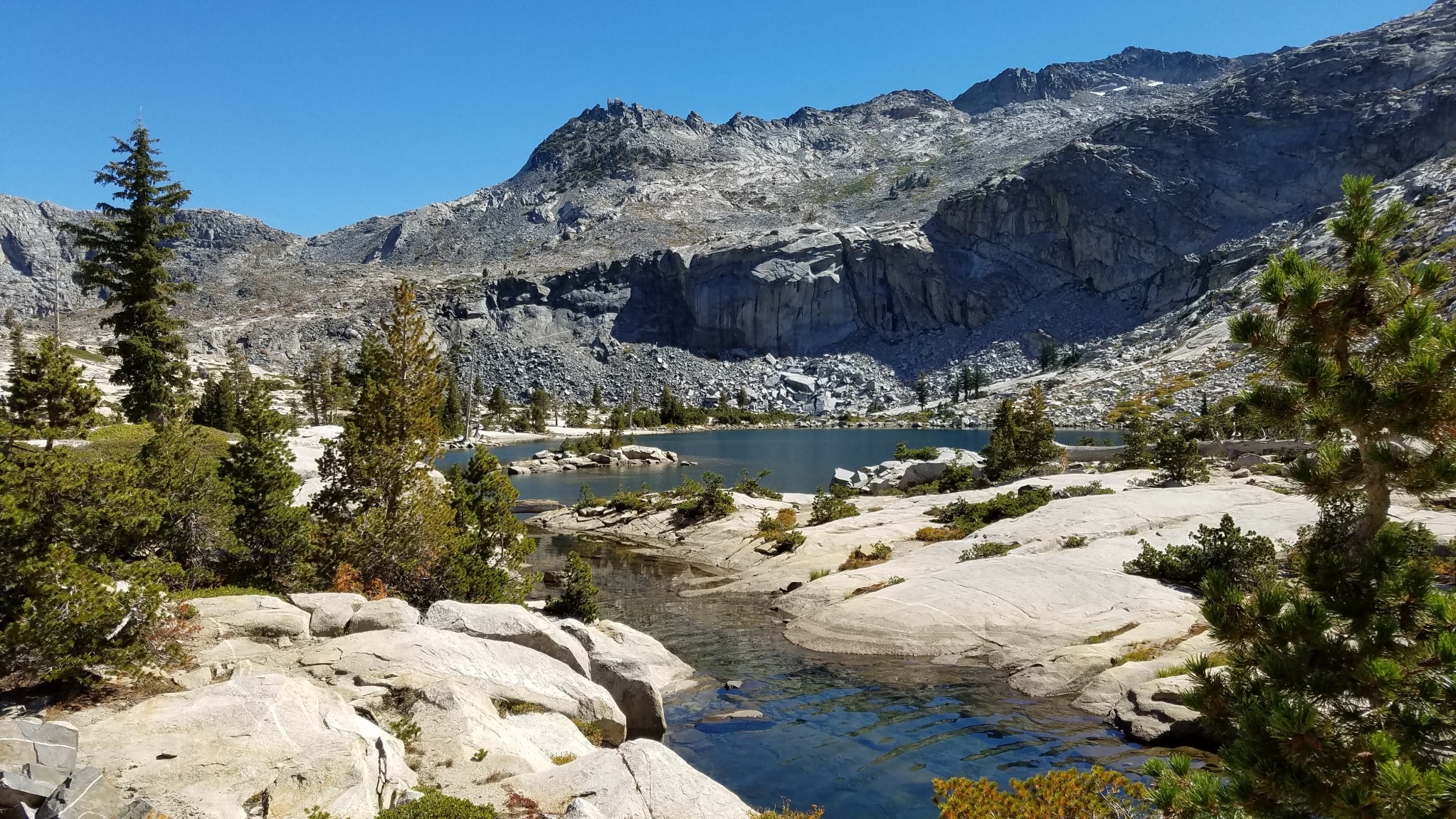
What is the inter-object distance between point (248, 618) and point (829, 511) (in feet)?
96.4

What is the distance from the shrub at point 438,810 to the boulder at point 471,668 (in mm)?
4654

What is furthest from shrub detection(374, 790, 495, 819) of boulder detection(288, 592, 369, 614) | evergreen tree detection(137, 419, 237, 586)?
evergreen tree detection(137, 419, 237, 586)

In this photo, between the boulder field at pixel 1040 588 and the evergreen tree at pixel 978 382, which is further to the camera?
the evergreen tree at pixel 978 382

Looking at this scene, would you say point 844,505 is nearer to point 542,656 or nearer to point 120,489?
point 542,656

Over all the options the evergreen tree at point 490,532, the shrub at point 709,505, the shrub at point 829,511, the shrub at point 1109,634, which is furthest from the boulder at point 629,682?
the shrub at point 709,505

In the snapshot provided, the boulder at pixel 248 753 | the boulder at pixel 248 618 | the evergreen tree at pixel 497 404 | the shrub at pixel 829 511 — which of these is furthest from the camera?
the evergreen tree at pixel 497 404

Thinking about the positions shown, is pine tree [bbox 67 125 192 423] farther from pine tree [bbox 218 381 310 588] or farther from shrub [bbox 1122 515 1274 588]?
shrub [bbox 1122 515 1274 588]

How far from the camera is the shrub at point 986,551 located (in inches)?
1125

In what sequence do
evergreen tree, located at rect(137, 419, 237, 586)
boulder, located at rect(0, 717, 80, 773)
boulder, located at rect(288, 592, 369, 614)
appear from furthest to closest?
evergreen tree, located at rect(137, 419, 237, 586), boulder, located at rect(288, 592, 369, 614), boulder, located at rect(0, 717, 80, 773)

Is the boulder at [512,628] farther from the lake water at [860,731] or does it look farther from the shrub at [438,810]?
the shrub at [438,810]

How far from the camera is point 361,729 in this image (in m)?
11.6

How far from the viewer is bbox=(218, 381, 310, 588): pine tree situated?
71.3 feet

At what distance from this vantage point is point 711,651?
24.3 m

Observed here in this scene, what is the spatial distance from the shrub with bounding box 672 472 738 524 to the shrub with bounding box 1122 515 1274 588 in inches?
936
